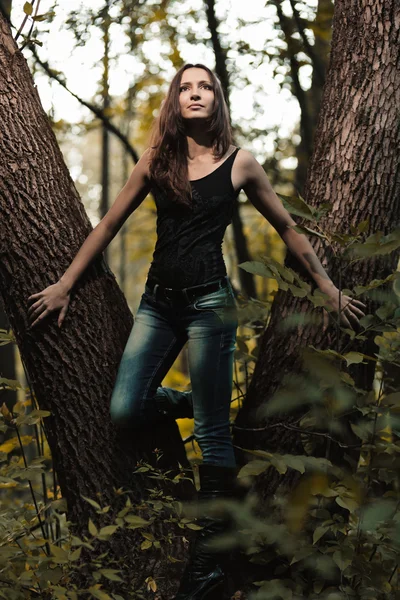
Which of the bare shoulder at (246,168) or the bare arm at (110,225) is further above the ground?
the bare shoulder at (246,168)

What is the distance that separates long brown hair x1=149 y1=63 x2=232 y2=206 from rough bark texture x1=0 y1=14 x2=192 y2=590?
494mm

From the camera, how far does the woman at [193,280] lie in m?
2.85

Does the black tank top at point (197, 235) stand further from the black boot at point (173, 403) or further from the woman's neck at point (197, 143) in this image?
the black boot at point (173, 403)

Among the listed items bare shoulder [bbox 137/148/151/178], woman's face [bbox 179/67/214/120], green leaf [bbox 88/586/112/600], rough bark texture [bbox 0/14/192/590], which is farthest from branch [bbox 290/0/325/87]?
green leaf [bbox 88/586/112/600]

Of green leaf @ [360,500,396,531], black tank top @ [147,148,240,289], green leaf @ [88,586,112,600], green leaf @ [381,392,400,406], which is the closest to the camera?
green leaf @ [88,586,112,600]

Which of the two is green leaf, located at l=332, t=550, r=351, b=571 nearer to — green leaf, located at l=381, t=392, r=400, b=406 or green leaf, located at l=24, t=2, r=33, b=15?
green leaf, located at l=381, t=392, r=400, b=406

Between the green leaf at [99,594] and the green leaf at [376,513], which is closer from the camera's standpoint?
the green leaf at [99,594]

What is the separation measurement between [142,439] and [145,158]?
1.34 metres

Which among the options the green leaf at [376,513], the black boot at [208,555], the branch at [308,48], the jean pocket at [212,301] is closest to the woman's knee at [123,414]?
the black boot at [208,555]

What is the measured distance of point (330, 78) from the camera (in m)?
3.15

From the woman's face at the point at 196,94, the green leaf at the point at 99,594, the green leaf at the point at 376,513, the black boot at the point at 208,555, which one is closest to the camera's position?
the green leaf at the point at 99,594

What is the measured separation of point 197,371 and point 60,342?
0.63 metres

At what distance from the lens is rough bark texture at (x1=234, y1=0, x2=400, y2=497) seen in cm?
296

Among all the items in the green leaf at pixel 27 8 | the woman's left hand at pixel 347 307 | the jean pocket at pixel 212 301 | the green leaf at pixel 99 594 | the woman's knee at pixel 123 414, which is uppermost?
the green leaf at pixel 27 8
